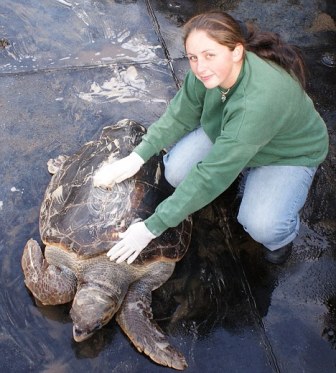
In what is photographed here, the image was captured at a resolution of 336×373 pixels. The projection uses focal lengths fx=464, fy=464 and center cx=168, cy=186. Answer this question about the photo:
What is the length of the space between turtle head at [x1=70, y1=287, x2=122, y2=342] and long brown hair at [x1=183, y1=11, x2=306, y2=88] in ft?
3.93

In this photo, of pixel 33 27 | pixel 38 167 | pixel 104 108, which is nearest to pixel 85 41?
pixel 33 27

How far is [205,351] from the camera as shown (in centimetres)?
219

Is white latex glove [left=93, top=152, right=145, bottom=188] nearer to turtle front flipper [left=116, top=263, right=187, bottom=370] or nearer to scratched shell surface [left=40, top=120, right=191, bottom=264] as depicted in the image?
scratched shell surface [left=40, top=120, right=191, bottom=264]

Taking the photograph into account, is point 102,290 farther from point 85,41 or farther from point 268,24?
point 268,24

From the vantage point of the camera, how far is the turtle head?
2.07m

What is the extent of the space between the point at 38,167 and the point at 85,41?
4.37ft

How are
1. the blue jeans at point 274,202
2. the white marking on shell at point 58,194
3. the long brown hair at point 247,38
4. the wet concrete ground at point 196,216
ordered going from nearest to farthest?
the long brown hair at point 247,38
the wet concrete ground at point 196,216
the blue jeans at point 274,202
the white marking on shell at point 58,194

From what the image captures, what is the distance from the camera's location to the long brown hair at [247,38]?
180cm

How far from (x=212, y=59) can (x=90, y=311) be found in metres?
1.21

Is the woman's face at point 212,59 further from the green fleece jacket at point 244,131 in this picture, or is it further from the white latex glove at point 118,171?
the white latex glove at point 118,171

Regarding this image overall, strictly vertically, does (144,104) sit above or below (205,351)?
above

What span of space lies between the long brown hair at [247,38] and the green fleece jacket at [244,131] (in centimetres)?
5

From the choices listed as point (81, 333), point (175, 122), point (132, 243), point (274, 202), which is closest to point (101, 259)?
point (132, 243)

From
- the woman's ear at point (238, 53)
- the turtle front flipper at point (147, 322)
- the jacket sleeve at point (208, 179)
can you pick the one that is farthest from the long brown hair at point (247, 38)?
the turtle front flipper at point (147, 322)
